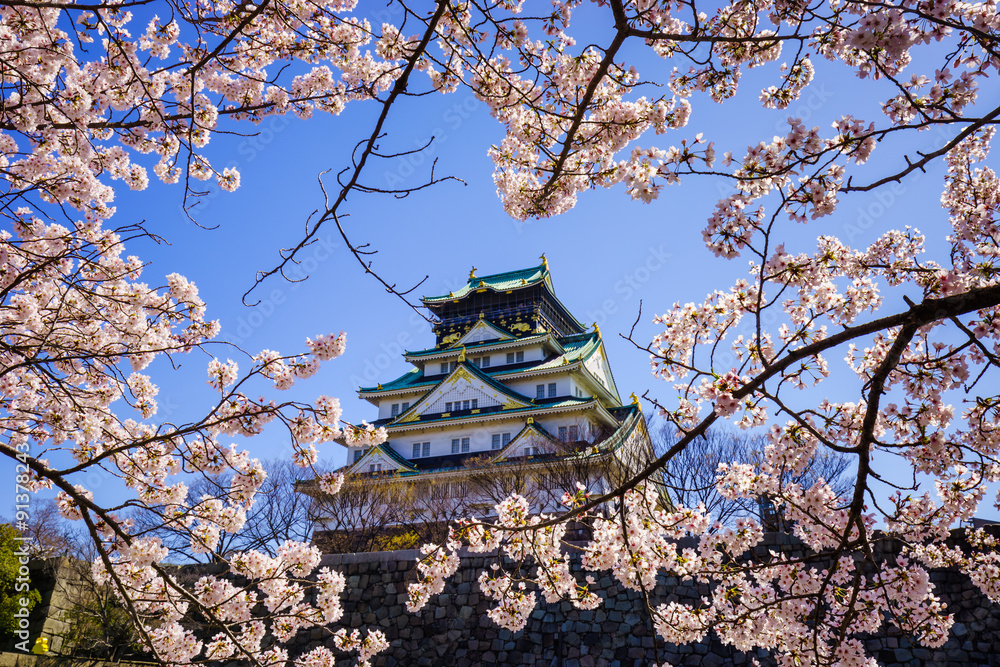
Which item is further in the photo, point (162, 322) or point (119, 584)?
point (162, 322)

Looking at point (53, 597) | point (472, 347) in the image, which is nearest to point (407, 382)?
point (472, 347)

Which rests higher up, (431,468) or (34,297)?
(431,468)

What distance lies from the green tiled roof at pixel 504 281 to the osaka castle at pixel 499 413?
0.25 feet

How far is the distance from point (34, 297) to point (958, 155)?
6.90 m

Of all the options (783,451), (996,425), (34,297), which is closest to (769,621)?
(783,451)

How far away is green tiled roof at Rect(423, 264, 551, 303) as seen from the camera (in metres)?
27.7

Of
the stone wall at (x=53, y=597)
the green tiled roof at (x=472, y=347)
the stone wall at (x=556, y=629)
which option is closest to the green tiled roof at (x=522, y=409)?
the green tiled roof at (x=472, y=347)

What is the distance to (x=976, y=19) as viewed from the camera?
10.4 feet

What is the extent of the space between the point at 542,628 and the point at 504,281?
21736 millimetres

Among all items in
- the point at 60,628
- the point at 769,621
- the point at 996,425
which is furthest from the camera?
the point at 60,628

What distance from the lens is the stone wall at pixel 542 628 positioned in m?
7.32

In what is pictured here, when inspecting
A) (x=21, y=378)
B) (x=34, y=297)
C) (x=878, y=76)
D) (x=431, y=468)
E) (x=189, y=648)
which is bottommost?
(x=189, y=648)

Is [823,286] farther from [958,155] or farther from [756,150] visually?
[958,155]

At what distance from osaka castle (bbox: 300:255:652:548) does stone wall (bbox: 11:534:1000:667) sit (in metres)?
7.00
